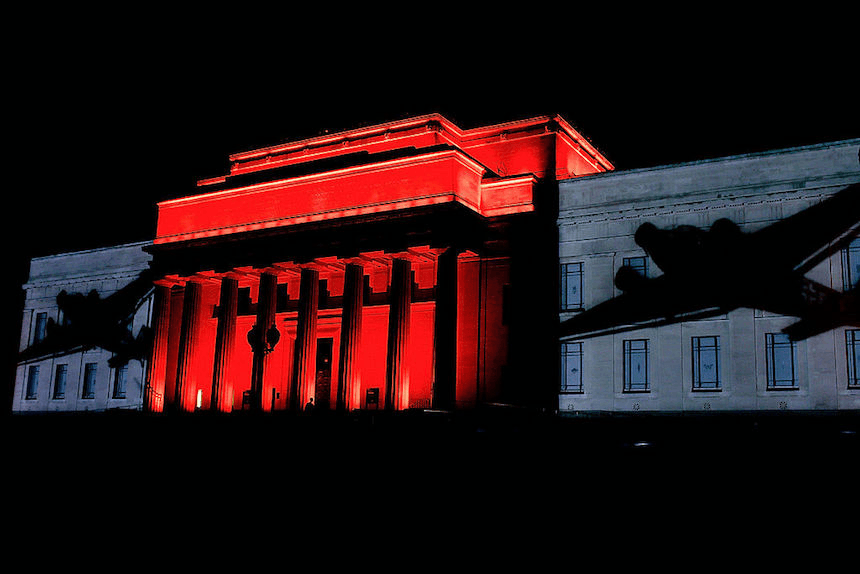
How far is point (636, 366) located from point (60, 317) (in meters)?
36.7

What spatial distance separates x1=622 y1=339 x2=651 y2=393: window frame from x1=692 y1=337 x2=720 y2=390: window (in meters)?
1.76

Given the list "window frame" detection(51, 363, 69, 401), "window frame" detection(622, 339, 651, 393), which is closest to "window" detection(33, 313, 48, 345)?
"window frame" detection(51, 363, 69, 401)

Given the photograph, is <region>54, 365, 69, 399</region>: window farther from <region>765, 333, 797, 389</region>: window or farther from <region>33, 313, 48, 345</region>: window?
<region>765, 333, 797, 389</region>: window

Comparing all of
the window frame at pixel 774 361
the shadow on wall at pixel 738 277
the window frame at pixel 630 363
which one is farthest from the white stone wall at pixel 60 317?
the window frame at pixel 774 361

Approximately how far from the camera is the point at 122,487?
893 inches

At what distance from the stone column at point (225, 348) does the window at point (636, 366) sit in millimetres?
18305

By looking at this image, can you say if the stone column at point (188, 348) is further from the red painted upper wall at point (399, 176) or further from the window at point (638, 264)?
the window at point (638, 264)

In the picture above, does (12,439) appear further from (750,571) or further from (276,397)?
(750,571)

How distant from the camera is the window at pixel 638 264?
35219 millimetres

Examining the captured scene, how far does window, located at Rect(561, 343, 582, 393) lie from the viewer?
36.0 metres

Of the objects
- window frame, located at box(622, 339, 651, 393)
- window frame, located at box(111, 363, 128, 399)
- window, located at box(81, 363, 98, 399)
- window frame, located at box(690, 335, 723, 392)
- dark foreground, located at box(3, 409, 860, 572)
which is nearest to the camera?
dark foreground, located at box(3, 409, 860, 572)

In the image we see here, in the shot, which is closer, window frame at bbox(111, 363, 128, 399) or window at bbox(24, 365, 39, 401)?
window frame at bbox(111, 363, 128, 399)

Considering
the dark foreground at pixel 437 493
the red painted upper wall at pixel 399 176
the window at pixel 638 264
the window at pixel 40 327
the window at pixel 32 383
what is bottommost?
the dark foreground at pixel 437 493

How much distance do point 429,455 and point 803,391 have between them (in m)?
15.6
